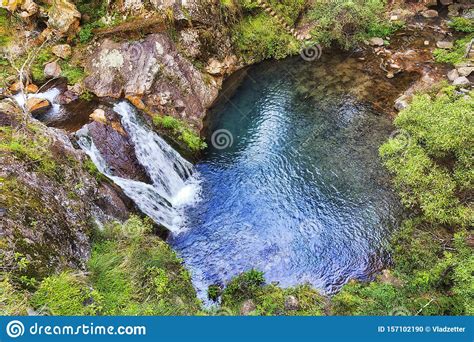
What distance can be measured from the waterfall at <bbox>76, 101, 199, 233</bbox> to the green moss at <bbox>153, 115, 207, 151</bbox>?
2.56 feet

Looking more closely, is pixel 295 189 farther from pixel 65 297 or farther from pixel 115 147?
pixel 65 297

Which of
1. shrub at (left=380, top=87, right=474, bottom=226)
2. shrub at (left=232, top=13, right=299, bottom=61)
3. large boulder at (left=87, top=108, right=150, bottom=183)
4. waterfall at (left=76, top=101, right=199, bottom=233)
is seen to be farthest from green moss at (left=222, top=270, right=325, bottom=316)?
shrub at (left=232, top=13, right=299, bottom=61)

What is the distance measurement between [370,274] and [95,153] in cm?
1114

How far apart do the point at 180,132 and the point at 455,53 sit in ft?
55.9

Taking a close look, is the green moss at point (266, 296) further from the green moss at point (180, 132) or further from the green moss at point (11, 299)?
the green moss at point (180, 132)

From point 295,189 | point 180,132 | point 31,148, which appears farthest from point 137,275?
point 180,132

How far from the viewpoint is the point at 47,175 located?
10.9 m

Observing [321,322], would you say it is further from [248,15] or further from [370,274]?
[248,15]

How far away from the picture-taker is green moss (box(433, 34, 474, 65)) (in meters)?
21.5

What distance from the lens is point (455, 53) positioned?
21844 millimetres

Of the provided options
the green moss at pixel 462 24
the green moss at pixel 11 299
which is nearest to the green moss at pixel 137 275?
the green moss at pixel 11 299

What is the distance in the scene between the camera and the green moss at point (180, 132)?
17500mm

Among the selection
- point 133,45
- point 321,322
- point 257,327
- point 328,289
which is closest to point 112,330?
point 257,327

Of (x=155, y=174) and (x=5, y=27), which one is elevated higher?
(x=5, y=27)
